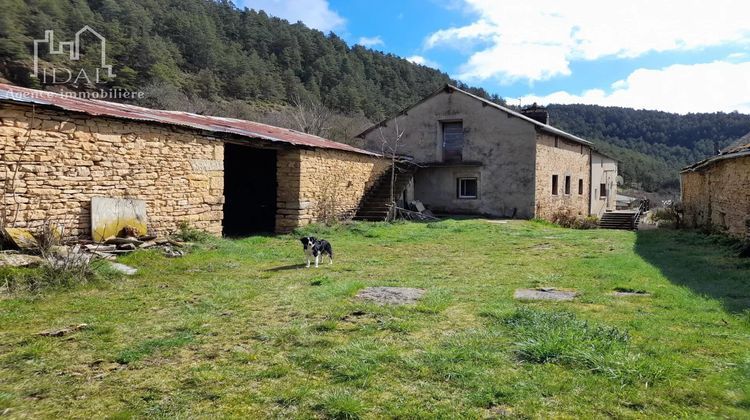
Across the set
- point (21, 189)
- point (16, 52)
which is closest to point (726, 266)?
point (21, 189)

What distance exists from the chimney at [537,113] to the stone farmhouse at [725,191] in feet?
25.9

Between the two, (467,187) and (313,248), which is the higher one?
(467,187)

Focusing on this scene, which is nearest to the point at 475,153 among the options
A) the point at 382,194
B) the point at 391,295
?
the point at 382,194

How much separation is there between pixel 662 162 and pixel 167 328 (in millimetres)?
73255

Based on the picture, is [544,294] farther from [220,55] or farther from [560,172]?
[220,55]

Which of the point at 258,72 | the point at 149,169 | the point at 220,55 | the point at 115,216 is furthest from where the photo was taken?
the point at 258,72

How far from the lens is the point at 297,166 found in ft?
43.5

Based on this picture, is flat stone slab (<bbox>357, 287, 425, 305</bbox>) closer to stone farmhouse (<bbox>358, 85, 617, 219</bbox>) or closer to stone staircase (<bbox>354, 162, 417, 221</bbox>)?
stone staircase (<bbox>354, 162, 417, 221</bbox>)

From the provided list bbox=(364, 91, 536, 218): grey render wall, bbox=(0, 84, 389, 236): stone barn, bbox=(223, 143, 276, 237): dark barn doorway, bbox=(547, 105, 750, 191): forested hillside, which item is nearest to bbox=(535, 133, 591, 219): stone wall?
bbox=(364, 91, 536, 218): grey render wall

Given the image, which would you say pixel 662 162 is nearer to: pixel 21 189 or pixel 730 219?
pixel 730 219

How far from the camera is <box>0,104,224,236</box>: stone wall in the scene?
7234 mm

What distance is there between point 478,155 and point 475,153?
0.56ft

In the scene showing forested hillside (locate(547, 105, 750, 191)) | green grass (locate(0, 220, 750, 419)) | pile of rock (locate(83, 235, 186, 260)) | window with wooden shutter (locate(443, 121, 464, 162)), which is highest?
forested hillside (locate(547, 105, 750, 191))

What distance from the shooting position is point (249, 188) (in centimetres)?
1512
